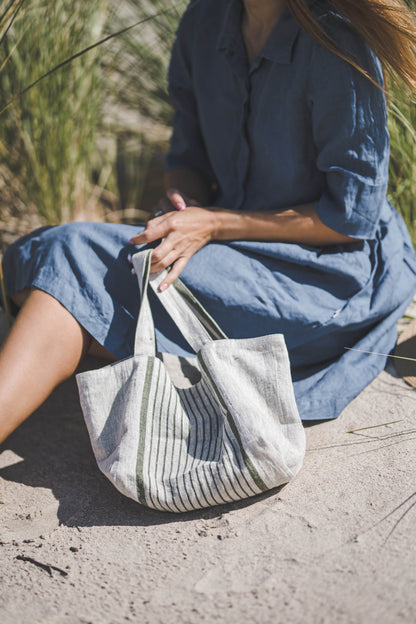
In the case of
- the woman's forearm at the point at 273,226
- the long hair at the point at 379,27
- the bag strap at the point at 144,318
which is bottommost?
the woman's forearm at the point at 273,226

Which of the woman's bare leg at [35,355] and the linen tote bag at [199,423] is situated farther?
the woman's bare leg at [35,355]

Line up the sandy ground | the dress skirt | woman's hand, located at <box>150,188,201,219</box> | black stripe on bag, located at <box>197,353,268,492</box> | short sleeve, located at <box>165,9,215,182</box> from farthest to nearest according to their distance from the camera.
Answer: short sleeve, located at <box>165,9,215,182</box>
woman's hand, located at <box>150,188,201,219</box>
the dress skirt
black stripe on bag, located at <box>197,353,268,492</box>
the sandy ground

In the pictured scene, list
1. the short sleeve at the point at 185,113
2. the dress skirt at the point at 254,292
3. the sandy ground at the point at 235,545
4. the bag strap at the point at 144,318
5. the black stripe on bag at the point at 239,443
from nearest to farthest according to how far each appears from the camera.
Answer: the sandy ground at the point at 235,545 → the black stripe on bag at the point at 239,443 → the bag strap at the point at 144,318 → the dress skirt at the point at 254,292 → the short sleeve at the point at 185,113

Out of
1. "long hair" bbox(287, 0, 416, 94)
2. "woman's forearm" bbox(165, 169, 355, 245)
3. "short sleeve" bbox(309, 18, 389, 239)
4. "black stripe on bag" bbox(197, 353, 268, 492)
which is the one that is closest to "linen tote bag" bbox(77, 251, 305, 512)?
"black stripe on bag" bbox(197, 353, 268, 492)

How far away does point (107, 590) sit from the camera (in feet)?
3.24

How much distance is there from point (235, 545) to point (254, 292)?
525mm

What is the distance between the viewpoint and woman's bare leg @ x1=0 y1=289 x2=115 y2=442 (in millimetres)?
1227

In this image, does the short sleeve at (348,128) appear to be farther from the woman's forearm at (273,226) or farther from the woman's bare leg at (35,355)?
the woman's bare leg at (35,355)

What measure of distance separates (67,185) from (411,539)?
1.96 meters

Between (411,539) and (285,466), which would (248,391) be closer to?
(285,466)

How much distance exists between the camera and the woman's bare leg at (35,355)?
48.3 inches

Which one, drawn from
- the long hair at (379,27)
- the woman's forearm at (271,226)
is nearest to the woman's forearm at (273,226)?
the woman's forearm at (271,226)

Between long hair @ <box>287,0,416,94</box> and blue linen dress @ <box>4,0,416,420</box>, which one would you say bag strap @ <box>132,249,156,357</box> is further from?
long hair @ <box>287,0,416,94</box>

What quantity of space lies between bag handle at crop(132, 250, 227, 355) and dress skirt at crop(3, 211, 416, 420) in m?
0.06
